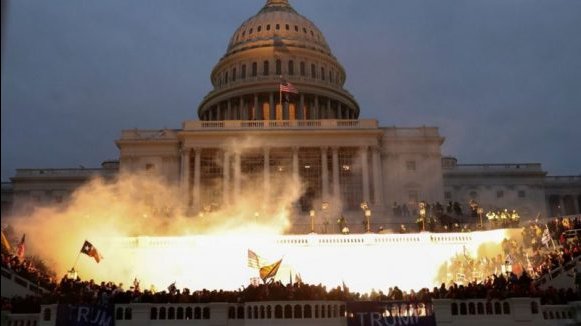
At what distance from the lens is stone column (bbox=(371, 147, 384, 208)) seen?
198 ft

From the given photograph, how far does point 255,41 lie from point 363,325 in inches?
2914

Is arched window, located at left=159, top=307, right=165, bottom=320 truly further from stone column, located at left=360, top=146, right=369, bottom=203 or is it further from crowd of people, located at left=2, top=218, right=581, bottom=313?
stone column, located at left=360, top=146, right=369, bottom=203

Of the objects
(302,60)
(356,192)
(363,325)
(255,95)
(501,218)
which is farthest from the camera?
(302,60)

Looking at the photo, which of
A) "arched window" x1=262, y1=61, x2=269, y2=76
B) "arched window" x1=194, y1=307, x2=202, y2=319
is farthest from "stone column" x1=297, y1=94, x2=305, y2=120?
"arched window" x1=194, y1=307, x2=202, y2=319

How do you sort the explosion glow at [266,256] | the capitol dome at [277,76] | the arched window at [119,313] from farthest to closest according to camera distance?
the capitol dome at [277,76] → the explosion glow at [266,256] → the arched window at [119,313]

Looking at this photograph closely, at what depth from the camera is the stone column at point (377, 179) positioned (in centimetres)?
6041

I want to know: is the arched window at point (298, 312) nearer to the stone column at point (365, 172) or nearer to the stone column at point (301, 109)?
the stone column at point (365, 172)

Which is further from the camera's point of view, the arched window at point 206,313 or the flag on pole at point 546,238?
the flag on pole at point 546,238

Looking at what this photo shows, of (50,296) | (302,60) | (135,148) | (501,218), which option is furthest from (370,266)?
(302,60)

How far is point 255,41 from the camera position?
9125 cm

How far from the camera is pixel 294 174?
61.7 m

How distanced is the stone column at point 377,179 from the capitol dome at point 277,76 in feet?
59.7

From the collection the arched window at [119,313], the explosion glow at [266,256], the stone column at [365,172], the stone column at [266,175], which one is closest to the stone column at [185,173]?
the stone column at [266,175]

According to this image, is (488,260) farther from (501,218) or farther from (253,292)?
(253,292)
